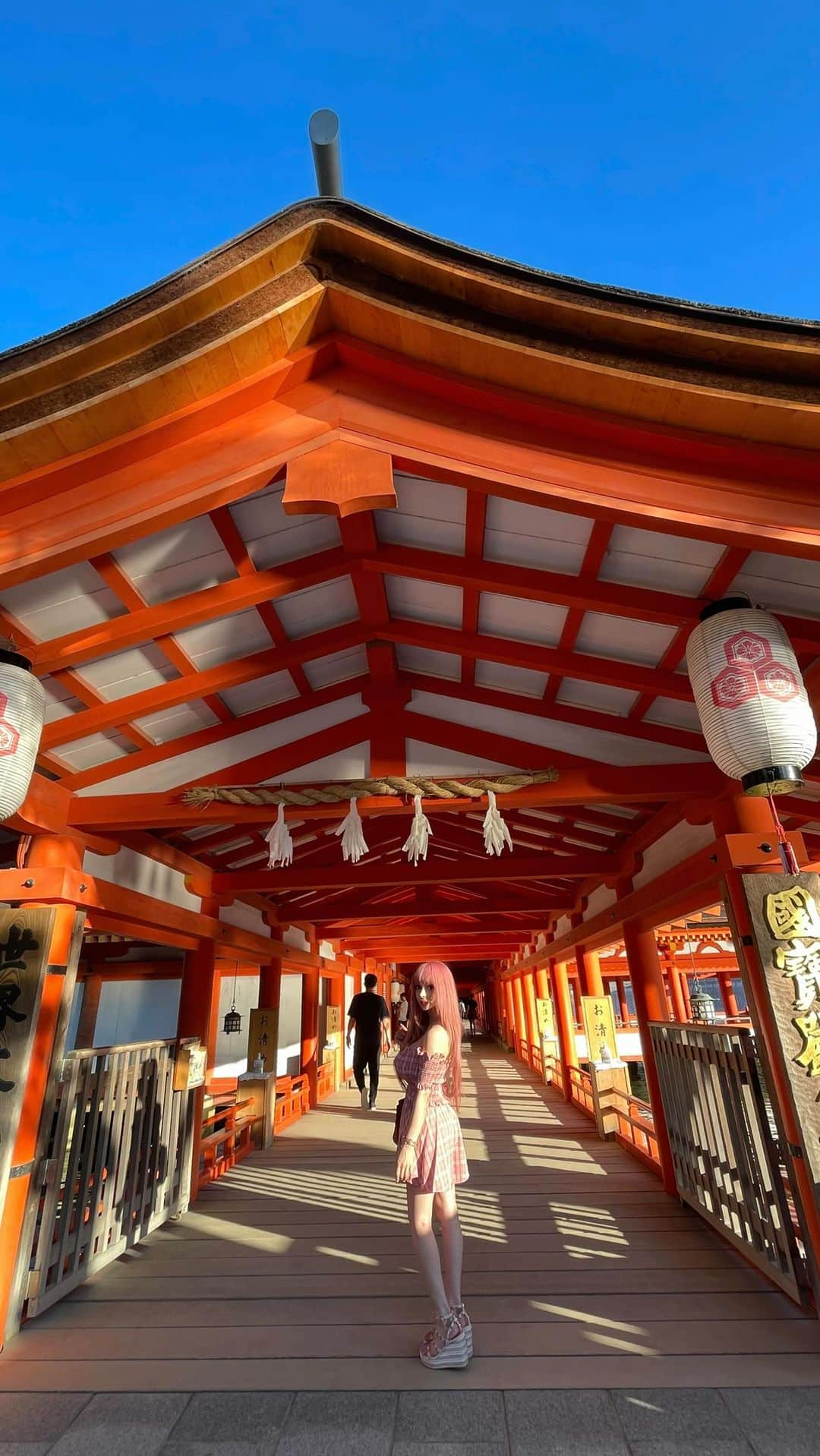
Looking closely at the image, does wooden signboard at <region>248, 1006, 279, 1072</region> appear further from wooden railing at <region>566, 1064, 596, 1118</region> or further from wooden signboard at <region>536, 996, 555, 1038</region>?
wooden signboard at <region>536, 996, 555, 1038</region>

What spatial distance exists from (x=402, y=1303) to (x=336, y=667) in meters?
3.71

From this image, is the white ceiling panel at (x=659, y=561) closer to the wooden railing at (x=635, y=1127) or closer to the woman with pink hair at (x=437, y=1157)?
the woman with pink hair at (x=437, y=1157)

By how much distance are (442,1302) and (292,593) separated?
344 cm

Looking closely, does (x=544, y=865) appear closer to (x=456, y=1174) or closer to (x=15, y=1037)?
(x=456, y=1174)

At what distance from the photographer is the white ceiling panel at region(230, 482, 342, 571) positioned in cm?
302

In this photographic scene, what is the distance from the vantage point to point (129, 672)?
368cm

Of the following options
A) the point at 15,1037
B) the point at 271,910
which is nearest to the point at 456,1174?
the point at 15,1037

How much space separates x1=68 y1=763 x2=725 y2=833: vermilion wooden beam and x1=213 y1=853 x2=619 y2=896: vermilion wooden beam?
2.18 m

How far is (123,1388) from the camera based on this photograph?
8.82 ft

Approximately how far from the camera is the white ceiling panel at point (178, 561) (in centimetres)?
299

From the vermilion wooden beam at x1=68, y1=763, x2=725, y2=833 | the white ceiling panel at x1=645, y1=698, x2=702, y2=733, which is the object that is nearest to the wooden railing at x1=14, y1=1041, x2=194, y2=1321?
the vermilion wooden beam at x1=68, y1=763, x2=725, y2=833

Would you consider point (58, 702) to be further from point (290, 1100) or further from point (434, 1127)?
point (290, 1100)

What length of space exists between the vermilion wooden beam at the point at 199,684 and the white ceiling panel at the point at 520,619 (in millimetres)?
825

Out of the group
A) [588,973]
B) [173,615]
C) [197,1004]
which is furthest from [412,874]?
[173,615]
